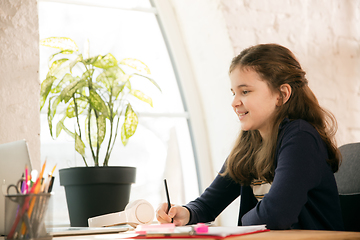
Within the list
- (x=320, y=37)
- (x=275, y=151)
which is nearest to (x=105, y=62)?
(x=275, y=151)

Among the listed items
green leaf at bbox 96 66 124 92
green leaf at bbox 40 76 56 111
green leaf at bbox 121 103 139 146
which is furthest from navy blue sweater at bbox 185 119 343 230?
green leaf at bbox 40 76 56 111

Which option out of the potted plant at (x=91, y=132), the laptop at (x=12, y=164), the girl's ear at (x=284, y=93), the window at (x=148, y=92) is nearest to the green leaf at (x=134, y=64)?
the potted plant at (x=91, y=132)

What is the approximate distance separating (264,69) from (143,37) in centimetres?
116

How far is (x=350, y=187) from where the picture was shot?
4.68ft

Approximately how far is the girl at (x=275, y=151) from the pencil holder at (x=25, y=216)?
22.2 inches

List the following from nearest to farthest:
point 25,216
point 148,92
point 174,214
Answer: point 25,216
point 174,214
point 148,92

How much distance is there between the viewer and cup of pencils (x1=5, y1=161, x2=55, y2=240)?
739mm

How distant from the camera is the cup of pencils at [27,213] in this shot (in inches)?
29.1

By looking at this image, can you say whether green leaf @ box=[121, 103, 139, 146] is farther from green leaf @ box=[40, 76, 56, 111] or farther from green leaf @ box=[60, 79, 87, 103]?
green leaf @ box=[40, 76, 56, 111]

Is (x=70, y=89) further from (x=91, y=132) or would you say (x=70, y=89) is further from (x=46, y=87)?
(x=91, y=132)

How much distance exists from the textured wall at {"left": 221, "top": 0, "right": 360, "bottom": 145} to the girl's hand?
1050 mm

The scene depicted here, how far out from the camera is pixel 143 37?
7.79 feet

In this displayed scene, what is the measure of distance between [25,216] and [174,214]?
0.64m

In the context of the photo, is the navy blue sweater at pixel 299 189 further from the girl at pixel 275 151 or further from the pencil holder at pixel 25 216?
the pencil holder at pixel 25 216
